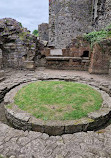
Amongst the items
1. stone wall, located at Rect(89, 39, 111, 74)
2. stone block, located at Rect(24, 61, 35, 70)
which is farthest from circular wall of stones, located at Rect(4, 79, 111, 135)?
stone block, located at Rect(24, 61, 35, 70)

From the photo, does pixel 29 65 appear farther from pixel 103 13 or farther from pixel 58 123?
pixel 103 13

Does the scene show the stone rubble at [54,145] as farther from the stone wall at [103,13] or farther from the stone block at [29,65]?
the stone wall at [103,13]

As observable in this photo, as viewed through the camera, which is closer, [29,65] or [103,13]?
[29,65]

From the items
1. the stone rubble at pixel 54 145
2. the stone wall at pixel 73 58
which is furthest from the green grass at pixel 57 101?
the stone wall at pixel 73 58

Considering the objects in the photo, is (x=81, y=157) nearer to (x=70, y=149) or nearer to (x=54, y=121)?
(x=70, y=149)

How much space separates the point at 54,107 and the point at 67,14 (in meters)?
13.8

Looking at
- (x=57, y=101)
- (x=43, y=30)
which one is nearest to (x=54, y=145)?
(x=57, y=101)

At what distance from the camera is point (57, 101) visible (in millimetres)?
3619

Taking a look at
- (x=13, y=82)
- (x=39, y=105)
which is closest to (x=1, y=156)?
(x=39, y=105)

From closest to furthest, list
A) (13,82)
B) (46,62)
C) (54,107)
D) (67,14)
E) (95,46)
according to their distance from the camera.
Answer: (54,107) < (13,82) < (95,46) < (46,62) < (67,14)

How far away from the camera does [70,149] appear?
2.18 m

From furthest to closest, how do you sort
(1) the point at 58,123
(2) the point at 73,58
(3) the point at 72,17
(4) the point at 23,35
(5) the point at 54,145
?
(3) the point at 72,17
(2) the point at 73,58
(4) the point at 23,35
(1) the point at 58,123
(5) the point at 54,145

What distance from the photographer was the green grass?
312cm

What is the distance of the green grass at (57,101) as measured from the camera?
3.12m
